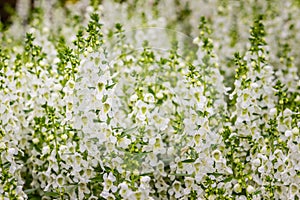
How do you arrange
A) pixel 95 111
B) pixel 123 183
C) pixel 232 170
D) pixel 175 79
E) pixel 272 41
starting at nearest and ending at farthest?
pixel 123 183
pixel 95 111
pixel 232 170
pixel 175 79
pixel 272 41

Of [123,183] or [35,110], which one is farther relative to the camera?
[35,110]

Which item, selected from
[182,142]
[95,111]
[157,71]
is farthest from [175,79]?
[95,111]

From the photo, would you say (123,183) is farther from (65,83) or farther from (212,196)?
(65,83)

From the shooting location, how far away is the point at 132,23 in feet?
14.2

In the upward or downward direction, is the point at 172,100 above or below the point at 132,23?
below

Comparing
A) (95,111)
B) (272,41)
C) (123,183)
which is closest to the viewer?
(123,183)

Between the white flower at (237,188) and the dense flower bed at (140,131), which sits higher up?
the dense flower bed at (140,131)

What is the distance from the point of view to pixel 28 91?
292 cm

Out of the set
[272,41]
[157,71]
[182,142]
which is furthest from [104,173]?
[272,41]

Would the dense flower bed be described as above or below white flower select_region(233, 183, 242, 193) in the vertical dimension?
above

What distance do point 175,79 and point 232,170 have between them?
73cm

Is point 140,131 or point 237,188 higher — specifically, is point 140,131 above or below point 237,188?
above

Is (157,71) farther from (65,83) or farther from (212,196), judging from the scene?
(212,196)

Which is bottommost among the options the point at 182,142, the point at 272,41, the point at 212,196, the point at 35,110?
the point at 212,196
